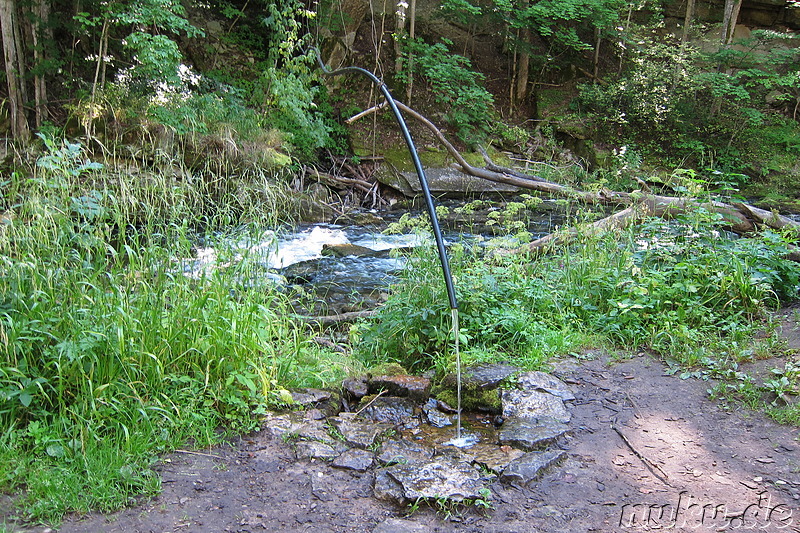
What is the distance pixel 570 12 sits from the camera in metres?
12.3

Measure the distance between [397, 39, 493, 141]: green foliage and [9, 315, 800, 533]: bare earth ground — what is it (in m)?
10.1

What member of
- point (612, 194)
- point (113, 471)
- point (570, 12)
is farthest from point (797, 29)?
point (113, 471)

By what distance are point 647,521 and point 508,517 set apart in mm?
537

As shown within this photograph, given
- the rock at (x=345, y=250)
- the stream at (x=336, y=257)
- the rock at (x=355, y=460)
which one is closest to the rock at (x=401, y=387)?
the rock at (x=355, y=460)

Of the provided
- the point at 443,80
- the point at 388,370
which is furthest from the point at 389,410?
the point at 443,80

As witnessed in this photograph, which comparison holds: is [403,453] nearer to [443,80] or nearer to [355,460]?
[355,460]

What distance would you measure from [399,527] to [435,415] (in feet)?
3.41

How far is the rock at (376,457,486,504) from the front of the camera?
2.25 metres

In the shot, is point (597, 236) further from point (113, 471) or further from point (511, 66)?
point (511, 66)

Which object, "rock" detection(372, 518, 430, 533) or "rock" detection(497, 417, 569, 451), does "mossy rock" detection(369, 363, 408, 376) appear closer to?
"rock" detection(497, 417, 569, 451)

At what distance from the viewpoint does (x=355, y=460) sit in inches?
99.6

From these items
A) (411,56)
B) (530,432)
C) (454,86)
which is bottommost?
(530,432)

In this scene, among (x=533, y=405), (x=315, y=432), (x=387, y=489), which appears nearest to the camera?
(x=387, y=489)

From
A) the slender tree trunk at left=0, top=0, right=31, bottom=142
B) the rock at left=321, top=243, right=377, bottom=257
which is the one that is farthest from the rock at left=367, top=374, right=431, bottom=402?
the slender tree trunk at left=0, top=0, right=31, bottom=142
